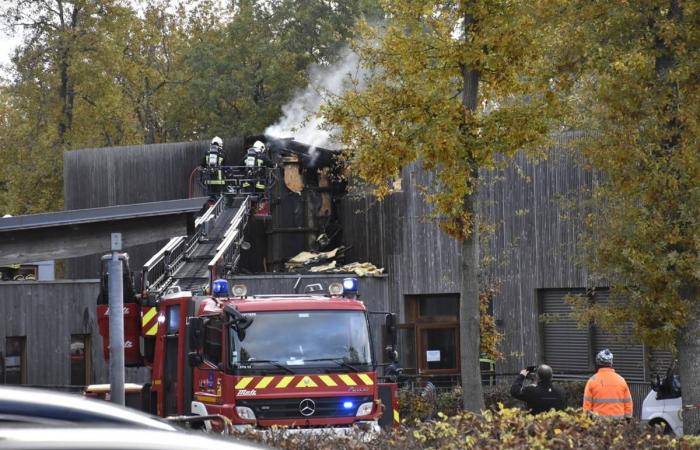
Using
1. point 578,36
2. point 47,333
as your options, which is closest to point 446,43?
point 578,36

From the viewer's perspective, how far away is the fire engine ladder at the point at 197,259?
19811 millimetres

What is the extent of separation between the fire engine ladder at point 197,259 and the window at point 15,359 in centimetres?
542

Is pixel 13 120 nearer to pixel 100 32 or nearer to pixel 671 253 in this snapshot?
pixel 100 32

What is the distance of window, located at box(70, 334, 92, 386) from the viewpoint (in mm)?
29516

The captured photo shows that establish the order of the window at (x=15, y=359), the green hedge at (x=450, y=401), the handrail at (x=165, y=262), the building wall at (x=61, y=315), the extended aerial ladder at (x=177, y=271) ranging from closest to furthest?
the extended aerial ladder at (x=177, y=271)
the handrail at (x=165, y=262)
the green hedge at (x=450, y=401)
the building wall at (x=61, y=315)
the window at (x=15, y=359)

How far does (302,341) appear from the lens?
15.4 meters

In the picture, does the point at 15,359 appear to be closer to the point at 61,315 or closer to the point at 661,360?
the point at 61,315

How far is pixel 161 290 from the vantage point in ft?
63.9

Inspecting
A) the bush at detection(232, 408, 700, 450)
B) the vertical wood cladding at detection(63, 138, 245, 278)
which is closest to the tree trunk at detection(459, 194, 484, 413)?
the bush at detection(232, 408, 700, 450)

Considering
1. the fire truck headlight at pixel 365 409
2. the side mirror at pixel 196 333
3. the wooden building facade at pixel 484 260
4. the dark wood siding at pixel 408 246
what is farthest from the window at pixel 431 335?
the side mirror at pixel 196 333

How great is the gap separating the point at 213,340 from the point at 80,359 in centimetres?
1521

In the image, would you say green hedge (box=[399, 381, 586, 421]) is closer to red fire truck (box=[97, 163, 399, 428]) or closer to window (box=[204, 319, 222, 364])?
red fire truck (box=[97, 163, 399, 428])

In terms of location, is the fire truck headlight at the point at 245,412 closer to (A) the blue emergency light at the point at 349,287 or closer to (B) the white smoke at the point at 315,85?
(A) the blue emergency light at the point at 349,287

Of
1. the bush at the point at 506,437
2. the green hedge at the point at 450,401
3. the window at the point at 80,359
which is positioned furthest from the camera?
the window at the point at 80,359
